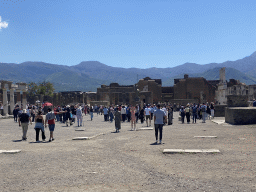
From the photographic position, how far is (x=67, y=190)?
19.4 feet

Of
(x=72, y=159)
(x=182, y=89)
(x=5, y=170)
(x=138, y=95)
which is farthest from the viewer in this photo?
(x=182, y=89)

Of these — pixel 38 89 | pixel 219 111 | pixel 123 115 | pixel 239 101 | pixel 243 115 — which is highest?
pixel 38 89

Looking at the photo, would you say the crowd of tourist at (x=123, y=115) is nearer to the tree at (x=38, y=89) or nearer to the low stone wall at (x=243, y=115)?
the low stone wall at (x=243, y=115)

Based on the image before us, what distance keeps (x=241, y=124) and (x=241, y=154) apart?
958 cm

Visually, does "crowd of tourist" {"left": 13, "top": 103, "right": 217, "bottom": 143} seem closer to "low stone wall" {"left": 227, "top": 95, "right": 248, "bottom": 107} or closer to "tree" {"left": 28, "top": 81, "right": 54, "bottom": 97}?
"low stone wall" {"left": 227, "top": 95, "right": 248, "bottom": 107}

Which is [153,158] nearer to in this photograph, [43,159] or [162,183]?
[162,183]

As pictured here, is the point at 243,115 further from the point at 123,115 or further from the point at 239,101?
the point at 123,115

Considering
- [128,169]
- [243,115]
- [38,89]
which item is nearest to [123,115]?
[243,115]

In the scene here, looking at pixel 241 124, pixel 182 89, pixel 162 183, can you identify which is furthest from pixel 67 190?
pixel 182 89

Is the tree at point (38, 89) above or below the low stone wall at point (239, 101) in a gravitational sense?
above

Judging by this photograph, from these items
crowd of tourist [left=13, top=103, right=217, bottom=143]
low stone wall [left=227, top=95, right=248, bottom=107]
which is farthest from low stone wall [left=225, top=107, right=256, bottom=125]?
crowd of tourist [left=13, top=103, right=217, bottom=143]

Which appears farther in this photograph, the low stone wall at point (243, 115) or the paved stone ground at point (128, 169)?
the low stone wall at point (243, 115)

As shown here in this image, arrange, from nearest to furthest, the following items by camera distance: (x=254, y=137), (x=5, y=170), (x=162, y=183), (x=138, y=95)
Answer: (x=162, y=183)
(x=5, y=170)
(x=254, y=137)
(x=138, y=95)

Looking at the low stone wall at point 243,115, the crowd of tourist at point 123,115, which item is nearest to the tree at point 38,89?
the crowd of tourist at point 123,115
